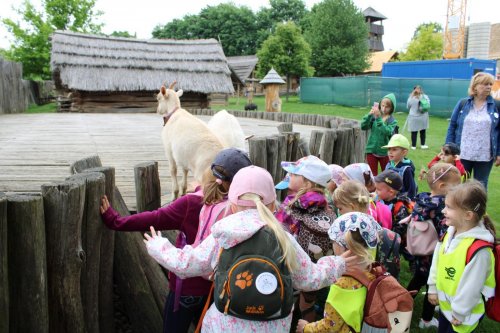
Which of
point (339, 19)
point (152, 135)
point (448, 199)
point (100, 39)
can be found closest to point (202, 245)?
point (448, 199)

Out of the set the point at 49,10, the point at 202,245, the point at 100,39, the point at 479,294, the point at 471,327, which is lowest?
the point at 471,327

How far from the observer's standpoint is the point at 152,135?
34.8ft

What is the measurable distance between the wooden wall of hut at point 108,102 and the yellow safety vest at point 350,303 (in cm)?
1952

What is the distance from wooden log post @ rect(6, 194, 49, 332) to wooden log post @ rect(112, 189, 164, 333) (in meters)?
0.85

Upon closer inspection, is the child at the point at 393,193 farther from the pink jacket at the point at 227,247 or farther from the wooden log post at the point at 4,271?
the wooden log post at the point at 4,271

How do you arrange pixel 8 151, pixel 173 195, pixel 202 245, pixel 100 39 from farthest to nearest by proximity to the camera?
pixel 100 39, pixel 8 151, pixel 173 195, pixel 202 245

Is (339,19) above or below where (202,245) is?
above

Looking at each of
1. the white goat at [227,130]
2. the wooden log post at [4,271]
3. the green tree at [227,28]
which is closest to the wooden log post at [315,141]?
the white goat at [227,130]

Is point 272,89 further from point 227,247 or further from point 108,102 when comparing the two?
point 227,247

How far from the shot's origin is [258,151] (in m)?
4.94

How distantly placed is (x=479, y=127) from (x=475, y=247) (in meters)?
3.28

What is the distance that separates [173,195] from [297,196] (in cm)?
189

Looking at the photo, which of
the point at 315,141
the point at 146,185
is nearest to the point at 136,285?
the point at 146,185

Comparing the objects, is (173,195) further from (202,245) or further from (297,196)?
(202,245)
